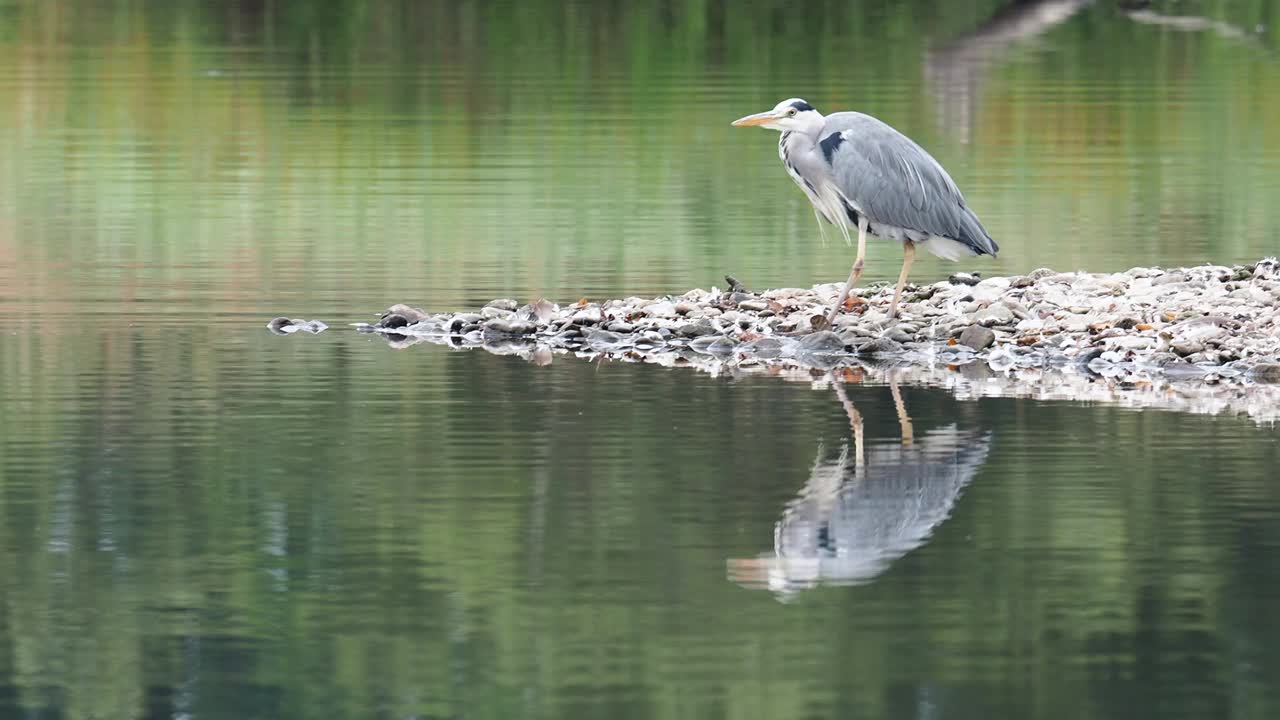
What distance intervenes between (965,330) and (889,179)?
1160 millimetres

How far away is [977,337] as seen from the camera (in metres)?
17.4

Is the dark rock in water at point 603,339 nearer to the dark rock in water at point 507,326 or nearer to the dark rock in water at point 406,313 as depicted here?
the dark rock in water at point 507,326

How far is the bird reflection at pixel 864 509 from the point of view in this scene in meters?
10.2

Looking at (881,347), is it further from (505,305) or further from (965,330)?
(505,305)

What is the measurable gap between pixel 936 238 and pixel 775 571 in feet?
27.6

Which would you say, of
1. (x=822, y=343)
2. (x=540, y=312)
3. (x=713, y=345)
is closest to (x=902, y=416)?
(x=822, y=343)

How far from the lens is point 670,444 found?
13.2 meters

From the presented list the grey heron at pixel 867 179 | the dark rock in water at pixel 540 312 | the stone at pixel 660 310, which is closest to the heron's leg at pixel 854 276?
the grey heron at pixel 867 179

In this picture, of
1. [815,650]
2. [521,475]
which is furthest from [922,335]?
[815,650]

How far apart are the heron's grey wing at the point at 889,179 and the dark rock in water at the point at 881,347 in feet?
3.19

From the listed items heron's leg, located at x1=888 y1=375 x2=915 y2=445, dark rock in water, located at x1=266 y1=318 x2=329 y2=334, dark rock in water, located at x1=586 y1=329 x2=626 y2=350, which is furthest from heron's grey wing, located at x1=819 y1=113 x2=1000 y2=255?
dark rock in water, located at x1=266 y1=318 x2=329 y2=334

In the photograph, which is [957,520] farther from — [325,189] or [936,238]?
[325,189]

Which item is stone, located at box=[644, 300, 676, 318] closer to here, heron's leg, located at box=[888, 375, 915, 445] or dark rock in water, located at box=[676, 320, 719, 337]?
dark rock in water, located at box=[676, 320, 719, 337]

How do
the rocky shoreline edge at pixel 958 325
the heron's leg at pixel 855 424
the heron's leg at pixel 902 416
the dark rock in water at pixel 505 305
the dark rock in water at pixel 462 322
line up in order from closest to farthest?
the heron's leg at pixel 855 424 < the heron's leg at pixel 902 416 < the rocky shoreline edge at pixel 958 325 < the dark rock in water at pixel 462 322 < the dark rock in water at pixel 505 305
